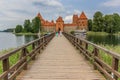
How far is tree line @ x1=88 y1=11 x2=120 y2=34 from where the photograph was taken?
9081 cm

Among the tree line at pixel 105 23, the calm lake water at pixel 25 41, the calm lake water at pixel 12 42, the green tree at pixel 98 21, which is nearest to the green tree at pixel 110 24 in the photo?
the tree line at pixel 105 23

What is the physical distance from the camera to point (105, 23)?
9219 centimetres

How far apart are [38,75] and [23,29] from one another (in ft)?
408

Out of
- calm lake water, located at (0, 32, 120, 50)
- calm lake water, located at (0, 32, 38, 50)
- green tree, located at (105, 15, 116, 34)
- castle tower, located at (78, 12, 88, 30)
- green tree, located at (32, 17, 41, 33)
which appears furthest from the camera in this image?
castle tower, located at (78, 12, 88, 30)

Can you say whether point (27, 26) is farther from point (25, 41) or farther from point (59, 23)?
point (25, 41)

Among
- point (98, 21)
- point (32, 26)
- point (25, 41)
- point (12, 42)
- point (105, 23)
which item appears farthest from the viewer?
point (32, 26)

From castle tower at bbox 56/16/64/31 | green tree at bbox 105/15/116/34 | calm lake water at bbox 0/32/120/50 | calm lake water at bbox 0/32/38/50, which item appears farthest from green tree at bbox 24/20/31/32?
calm lake water at bbox 0/32/120/50

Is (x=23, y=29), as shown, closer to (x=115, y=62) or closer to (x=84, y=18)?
(x=84, y=18)

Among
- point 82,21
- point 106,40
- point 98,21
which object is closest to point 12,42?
point 106,40

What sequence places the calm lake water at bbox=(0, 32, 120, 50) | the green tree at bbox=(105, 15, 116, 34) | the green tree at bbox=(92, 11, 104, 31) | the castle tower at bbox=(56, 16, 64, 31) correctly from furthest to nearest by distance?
the castle tower at bbox=(56, 16, 64, 31)
the green tree at bbox=(92, 11, 104, 31)
the green tree at bbox=(105, 15, 116, 34)
the calm lake water at bbox=(0, 32, 120, 50)

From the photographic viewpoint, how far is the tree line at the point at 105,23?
298 feet

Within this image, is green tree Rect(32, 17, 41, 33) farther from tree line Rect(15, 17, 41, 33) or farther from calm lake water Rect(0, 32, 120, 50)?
calm lake water Rect(0, 32, 120, 50)

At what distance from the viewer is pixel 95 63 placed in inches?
295

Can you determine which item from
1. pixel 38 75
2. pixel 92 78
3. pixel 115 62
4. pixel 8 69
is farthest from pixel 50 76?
pixel 115 62
